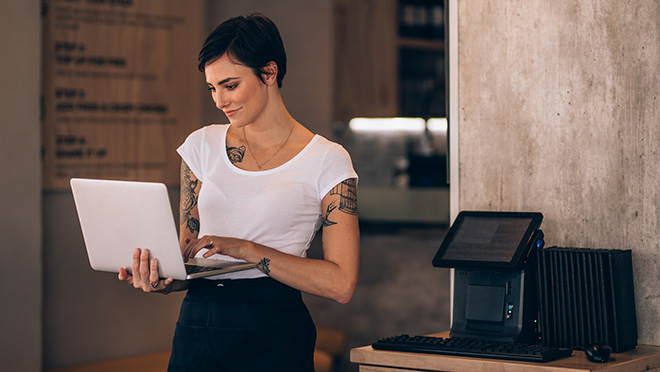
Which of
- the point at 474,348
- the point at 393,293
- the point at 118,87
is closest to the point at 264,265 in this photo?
the point at 474,348

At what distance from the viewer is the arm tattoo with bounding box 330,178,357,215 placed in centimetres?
191

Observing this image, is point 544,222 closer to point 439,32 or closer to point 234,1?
point 234,1

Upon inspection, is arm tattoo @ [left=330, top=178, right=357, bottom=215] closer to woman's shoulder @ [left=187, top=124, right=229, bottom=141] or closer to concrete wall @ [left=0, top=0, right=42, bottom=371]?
woman's shoulder @ [left=187, top=124, right=229, bottom=141]

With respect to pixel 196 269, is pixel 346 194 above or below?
above

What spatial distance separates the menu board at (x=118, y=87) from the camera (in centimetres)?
377

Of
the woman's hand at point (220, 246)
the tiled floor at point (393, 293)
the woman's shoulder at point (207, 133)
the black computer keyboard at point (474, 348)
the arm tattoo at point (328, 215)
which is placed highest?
the woman's shoulder at point (207, 133)

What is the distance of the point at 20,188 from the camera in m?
3.49

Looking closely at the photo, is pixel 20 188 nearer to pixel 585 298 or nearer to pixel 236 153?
pixel 236 153

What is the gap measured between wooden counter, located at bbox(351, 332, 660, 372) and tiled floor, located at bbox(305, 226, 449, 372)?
2600 mm

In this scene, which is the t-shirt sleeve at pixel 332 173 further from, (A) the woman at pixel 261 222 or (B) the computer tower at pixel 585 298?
(B) the computer tower at pixel 585 298

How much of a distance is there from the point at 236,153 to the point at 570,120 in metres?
0.97

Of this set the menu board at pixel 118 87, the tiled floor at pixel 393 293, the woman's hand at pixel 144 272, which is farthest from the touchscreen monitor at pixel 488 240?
the tiled floor at pixel 393 293

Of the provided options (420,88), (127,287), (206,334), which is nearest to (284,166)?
(206,334)

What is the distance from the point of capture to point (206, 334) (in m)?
1.85
